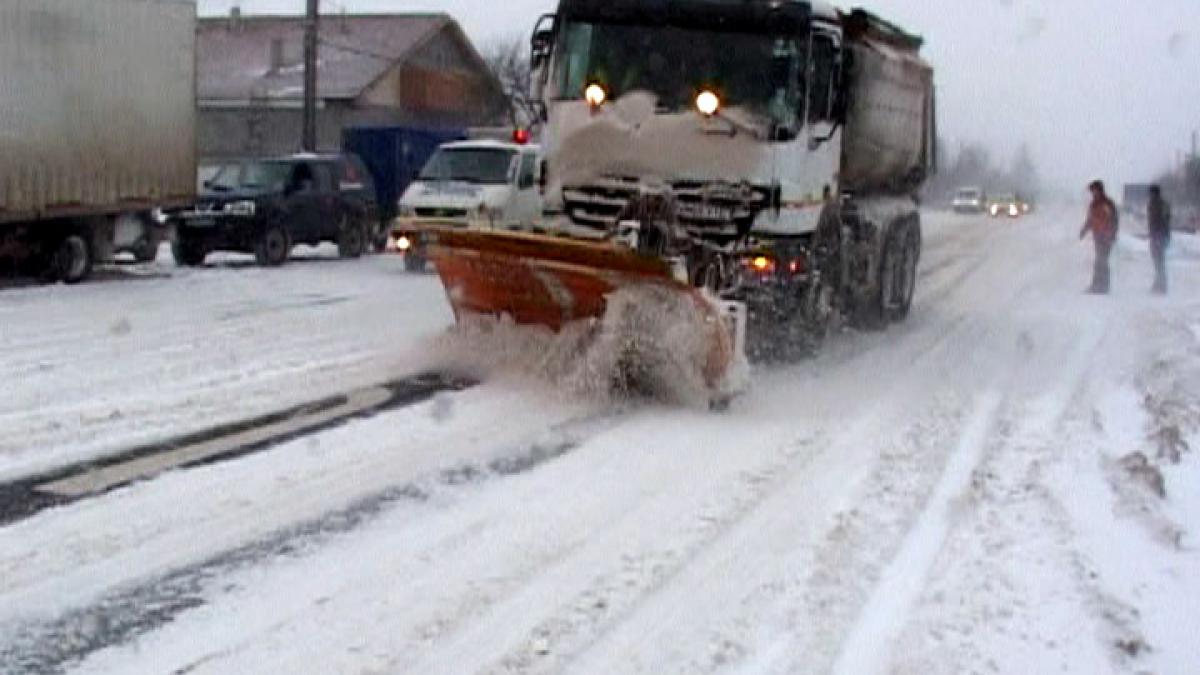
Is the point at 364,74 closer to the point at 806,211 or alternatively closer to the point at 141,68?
the point at 141,68

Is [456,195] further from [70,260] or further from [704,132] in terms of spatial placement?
[704,132]

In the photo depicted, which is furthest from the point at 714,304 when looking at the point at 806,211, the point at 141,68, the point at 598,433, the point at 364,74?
the point at 364,74

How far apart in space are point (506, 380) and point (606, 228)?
172cm

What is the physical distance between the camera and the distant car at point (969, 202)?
7409cm

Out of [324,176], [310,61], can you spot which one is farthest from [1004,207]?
[324,176]

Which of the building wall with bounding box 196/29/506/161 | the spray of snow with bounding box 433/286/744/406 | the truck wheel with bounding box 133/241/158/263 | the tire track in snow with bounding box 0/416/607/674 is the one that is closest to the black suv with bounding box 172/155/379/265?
the truck wheel with bounding box 133/241/158/263

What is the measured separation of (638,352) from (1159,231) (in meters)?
16.3

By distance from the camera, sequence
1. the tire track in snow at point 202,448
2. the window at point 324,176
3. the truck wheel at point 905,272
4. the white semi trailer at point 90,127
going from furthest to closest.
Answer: the window at point 324,176 → the white semi trailer at point 90,127 → the truck wheel at point 905,272 → the tire track in snow at point 202,448

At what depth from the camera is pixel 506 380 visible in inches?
484

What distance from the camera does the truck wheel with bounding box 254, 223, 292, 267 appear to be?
86.9ft

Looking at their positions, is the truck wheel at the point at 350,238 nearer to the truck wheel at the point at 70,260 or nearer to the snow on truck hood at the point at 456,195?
the snow on truck hood at the point at 456,195

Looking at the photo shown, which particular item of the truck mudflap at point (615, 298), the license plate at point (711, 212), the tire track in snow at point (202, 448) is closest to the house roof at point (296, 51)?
the license plate at point (711, 212)

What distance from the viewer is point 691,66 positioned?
539 inches

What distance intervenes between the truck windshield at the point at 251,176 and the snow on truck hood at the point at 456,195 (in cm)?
332
